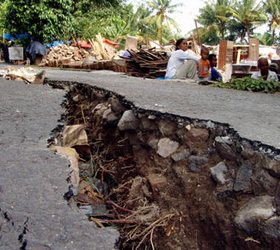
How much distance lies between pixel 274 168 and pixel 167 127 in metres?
1.12

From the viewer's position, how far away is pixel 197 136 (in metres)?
2.89

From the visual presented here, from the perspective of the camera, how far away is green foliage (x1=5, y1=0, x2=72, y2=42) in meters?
14.9

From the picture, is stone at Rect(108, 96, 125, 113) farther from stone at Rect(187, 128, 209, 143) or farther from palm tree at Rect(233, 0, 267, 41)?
palm tree at Rect(233, 0, 267, 41)

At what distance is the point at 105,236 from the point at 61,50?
14.3m

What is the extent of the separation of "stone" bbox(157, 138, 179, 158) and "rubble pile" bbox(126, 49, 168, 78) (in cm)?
649

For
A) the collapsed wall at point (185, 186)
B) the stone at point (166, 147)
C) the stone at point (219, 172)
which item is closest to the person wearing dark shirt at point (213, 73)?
the collapsed wall at point (185, 186)

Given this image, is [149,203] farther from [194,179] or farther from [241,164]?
[241,164]

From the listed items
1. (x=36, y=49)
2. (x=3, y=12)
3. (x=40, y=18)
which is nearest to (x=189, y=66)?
(x=40, y=18)

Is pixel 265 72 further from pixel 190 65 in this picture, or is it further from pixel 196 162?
pixel 196 162

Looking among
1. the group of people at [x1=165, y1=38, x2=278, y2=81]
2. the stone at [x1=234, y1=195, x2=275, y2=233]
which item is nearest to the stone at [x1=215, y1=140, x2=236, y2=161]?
the stone at [x1=234, y1=195, x2=275, y2=233]

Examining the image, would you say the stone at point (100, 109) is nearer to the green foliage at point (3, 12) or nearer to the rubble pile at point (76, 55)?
the rubble pile at point (76, 55)

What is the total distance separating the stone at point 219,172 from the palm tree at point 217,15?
39.6 m

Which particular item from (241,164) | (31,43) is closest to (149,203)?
(241,164)

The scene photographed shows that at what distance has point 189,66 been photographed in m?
7.77
